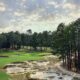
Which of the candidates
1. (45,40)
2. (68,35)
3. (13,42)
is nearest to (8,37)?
(13,42)

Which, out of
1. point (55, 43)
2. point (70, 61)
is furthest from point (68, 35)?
point (55, 43)

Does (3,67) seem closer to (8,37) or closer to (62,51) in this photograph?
(62,51)

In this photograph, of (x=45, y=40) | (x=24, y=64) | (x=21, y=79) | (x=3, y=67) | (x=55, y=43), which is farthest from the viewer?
(x=45, y=40)

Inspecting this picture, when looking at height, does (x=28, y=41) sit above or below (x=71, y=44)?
above

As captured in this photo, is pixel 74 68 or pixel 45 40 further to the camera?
pixel 45 40

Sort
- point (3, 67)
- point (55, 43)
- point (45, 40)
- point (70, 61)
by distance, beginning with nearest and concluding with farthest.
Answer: point (3, 67) → point (70, 61) → point (55, 43) → point (45, 40)

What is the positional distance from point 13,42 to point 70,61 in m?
112

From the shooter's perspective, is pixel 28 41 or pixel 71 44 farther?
pixel 28 41

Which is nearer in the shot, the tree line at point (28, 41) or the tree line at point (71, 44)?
the tree line at point (71, 44)

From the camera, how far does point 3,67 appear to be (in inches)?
2985

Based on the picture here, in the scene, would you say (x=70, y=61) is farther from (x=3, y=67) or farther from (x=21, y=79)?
(x=21, y=79)

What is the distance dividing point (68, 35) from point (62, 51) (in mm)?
7998

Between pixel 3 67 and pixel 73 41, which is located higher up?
pixel 73 41

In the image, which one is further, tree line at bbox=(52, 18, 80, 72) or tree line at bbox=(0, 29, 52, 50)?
tree line at bbox=(0, 29, 52, 50)
